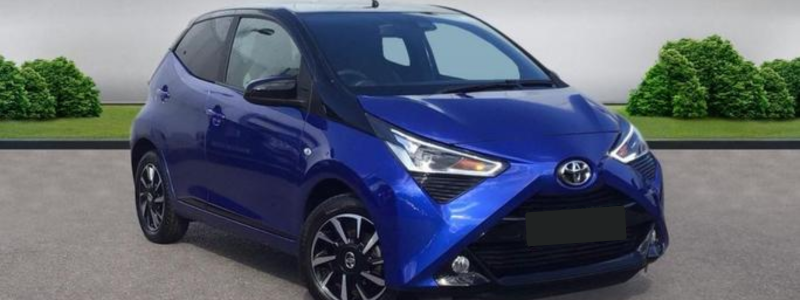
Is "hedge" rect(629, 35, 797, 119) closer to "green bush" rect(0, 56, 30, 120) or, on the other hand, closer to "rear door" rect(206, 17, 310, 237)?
"green bush" rect(0, 56, 30, 120)

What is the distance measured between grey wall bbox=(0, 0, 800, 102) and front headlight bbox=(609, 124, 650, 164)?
1157 centimetres

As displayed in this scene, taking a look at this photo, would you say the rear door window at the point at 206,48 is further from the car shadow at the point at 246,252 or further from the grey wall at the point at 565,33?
the grey wall at the point at 565,33

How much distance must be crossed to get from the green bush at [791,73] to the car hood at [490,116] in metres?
11.2

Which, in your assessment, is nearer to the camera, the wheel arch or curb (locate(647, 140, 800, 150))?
the wheel arch

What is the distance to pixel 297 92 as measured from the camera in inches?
265

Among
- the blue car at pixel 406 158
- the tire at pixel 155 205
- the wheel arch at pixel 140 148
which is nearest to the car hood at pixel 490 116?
the blue car at pixel 406 158

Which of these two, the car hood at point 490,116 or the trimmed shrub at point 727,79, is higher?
the car hood at point 490,116

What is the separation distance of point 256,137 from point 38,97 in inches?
436

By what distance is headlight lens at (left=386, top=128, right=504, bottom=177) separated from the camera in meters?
5.85

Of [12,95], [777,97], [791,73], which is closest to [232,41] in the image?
[12,95]

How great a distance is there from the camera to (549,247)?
6.00 meters

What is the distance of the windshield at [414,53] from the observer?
680cm

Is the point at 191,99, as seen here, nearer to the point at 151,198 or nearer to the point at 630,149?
the point at 151,198

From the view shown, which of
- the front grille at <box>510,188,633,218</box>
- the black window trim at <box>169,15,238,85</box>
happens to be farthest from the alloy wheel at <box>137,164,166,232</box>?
the front grille at <box>510,188,633,218</box>
